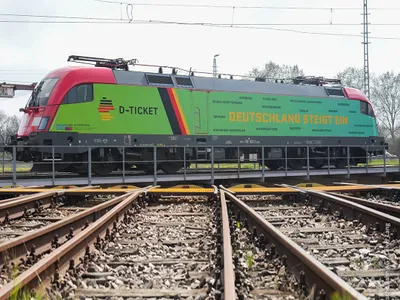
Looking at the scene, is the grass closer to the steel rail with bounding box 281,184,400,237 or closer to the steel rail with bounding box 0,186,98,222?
the steel rail with bounding box 0,186,98,222

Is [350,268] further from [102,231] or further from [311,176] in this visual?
[311,176]

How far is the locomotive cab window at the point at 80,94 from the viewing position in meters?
13.3

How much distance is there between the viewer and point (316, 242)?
4891 millimetres

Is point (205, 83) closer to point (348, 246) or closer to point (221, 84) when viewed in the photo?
point (221, 84)

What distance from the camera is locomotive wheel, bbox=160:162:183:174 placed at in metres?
15.0

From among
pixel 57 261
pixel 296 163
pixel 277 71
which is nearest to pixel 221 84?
pixel 296 163

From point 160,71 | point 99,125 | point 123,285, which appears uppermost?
point 160,71

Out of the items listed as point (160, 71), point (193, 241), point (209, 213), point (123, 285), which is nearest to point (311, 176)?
point (160, 71)

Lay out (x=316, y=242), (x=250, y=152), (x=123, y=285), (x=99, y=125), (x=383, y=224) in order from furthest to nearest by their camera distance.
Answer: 1. (x=250, y=152)
2. (x=99, y=125)
3. (x=383, y=224)
4. (x=316, y=242)
5. (x=123, y=285)

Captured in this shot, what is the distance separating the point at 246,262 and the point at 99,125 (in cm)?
1051

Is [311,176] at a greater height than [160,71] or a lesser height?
lesser

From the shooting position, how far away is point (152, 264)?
13.3ft

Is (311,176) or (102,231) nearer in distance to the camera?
(102,231)

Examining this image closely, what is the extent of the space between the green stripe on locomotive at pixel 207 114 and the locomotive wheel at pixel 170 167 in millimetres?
1127
